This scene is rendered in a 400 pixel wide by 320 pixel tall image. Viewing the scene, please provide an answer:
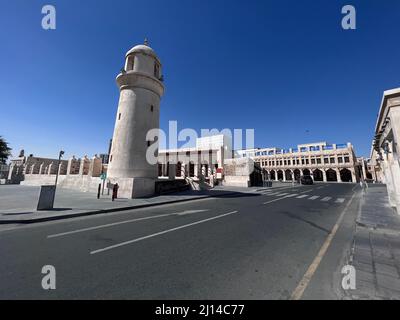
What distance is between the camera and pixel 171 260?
3.58m

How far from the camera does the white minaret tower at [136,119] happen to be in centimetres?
1582

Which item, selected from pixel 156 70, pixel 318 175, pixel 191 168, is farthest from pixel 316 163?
pixel 156 70

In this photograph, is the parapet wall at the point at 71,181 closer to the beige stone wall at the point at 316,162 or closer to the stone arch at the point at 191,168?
the stone arch at the point at 191,168

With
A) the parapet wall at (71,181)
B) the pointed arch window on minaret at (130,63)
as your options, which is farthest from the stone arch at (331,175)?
the parapet wall at (71,181)

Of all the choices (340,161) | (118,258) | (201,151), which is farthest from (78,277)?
(340,161)

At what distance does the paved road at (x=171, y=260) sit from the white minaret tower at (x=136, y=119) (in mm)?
9724

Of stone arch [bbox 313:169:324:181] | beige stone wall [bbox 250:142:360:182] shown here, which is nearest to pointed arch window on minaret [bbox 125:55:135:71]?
beige stone wall [bbox 250:142:360:182]

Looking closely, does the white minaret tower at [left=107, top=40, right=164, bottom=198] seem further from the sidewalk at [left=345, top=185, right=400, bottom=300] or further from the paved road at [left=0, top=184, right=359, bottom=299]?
the sidewalk at [left=345, top=185, right=400, bottom=300]

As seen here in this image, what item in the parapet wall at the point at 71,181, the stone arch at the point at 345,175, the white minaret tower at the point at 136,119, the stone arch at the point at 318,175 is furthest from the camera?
the stone arch at the point at 318,175

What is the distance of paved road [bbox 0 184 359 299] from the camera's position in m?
2.59

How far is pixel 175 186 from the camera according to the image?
19.0 meters

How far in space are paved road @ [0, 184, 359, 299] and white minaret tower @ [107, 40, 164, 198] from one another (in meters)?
9.72

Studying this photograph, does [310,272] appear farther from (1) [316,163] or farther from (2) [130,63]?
(1) [316,163]
